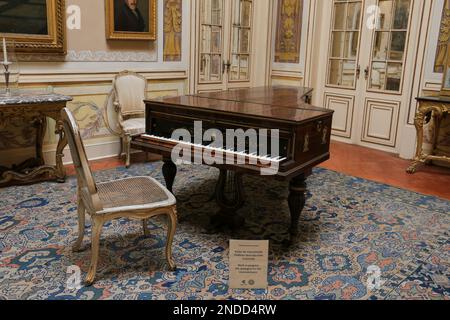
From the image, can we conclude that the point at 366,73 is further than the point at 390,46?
Yes

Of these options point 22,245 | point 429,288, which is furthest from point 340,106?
point 22,245

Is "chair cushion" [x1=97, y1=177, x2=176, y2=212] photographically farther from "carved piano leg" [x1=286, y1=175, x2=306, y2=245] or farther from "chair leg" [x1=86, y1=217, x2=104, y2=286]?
"carved piano leg" [x1=286, y1=175, x2=306, y2=245]

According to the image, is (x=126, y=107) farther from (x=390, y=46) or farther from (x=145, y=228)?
(x=390, y=46)

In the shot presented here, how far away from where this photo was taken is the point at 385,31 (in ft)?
17.9

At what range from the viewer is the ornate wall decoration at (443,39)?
4.65 meters

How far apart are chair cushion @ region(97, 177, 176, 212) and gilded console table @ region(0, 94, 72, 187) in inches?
57.6

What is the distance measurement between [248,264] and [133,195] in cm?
76

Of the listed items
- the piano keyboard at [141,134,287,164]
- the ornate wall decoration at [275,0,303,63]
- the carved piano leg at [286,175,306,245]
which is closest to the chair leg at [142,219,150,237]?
the piano keyboard at [141,134,287,164]

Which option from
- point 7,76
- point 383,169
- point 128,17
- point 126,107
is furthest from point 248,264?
point 128,17

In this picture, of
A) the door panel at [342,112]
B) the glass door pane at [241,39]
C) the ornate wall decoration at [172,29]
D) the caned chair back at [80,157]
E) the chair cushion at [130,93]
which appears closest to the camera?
the caned chair back at [80,157]

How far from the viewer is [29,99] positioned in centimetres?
353

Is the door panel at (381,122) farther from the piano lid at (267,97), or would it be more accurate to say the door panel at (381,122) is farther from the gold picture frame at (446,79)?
the piano lid at (267,97)

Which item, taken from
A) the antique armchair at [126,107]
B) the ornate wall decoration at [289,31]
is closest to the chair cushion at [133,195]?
the antique armchair at [126,107]

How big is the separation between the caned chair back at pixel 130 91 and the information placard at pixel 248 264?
113 inches
